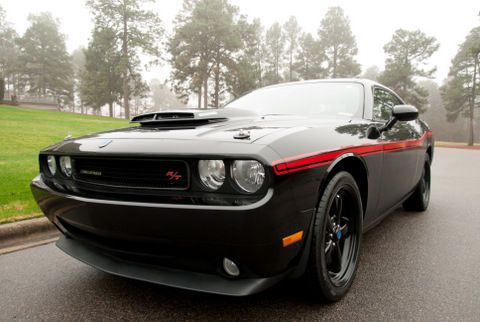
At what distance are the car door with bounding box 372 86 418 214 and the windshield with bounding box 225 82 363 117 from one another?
21cm

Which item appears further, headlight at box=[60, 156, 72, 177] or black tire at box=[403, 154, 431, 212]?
black tire at box=[403, 154, 431, 212]

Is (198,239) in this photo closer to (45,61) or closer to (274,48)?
(274,48)

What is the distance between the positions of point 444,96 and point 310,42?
56.7ft

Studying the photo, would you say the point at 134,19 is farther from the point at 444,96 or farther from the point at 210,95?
the point at 444,96

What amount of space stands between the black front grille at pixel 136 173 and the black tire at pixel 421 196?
10.8 feet

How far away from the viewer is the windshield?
2643 millimetres

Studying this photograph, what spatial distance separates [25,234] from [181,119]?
81.9 inches

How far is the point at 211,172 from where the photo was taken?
150 cm

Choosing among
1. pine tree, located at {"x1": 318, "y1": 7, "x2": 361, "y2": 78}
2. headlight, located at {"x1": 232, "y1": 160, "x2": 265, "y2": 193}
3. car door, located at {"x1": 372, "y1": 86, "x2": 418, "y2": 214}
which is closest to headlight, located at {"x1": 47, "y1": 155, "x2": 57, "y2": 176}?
headlight, located at {"x1": 232, "y1": 160, "x2": 265, "y2": 193}

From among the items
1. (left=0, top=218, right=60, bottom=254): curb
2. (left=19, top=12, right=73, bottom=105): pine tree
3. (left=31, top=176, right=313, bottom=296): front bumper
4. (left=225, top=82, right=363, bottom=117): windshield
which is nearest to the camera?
(left=31, top=176, right=313, bottom=296): front bumper

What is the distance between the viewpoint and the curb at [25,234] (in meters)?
2.89

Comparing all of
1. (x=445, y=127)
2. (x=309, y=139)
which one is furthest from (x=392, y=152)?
(x=445, y=127)

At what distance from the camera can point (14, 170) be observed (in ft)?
16.7

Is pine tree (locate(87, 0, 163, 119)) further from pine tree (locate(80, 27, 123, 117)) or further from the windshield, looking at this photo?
the windshield
